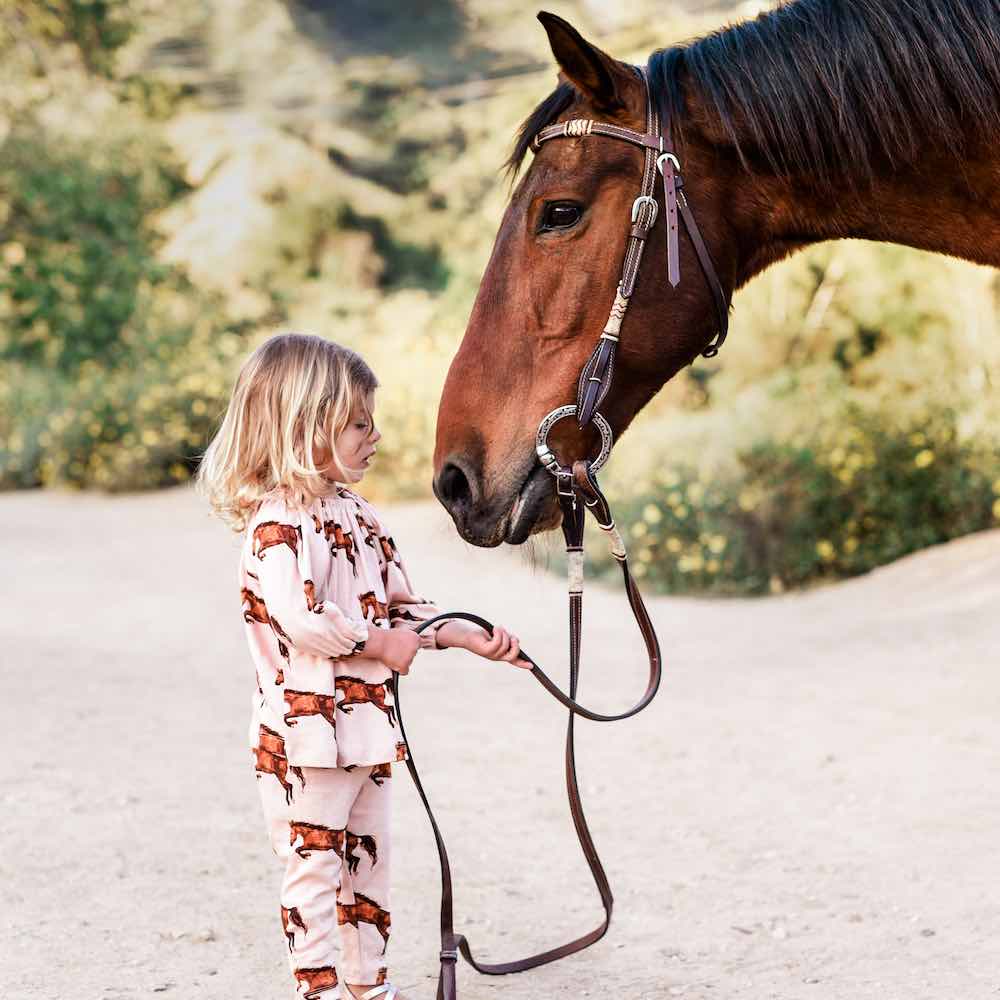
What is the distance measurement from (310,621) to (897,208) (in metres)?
1.27

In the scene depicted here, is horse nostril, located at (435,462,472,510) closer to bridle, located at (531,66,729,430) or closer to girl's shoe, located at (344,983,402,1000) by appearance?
bridle, located at (531,66,729,430)

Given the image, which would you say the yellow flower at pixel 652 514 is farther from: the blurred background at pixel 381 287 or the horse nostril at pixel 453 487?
the horse nostril at pixel 453 487

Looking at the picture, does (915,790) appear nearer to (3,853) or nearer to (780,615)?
(3,853)

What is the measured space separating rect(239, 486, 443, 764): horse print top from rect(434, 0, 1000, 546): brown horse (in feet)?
0.71

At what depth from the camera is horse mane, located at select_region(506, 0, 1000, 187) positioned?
81.7 inches

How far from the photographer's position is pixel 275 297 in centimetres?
1734

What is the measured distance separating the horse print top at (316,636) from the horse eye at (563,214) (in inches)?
24.5

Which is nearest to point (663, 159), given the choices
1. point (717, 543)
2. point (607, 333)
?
point (607, 333)

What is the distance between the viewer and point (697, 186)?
2.18m

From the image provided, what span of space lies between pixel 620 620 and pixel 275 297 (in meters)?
11.4

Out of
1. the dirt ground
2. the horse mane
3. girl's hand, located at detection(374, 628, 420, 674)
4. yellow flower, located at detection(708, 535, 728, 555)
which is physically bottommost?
the dirt ground

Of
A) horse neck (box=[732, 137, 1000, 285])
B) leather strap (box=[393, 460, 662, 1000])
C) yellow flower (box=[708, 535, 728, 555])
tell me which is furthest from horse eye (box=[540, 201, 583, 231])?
yellow flower (box=[708, 535, 728, 555])

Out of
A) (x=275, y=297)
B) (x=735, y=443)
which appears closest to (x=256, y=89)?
(x=275, y=297)

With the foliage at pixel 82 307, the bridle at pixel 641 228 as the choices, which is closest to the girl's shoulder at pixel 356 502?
the bridle at pixel 641 228
